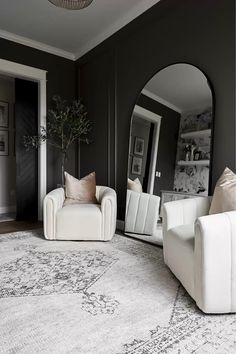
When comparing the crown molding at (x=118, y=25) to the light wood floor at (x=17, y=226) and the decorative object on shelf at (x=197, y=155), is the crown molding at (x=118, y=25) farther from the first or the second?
the light wood floor at (x=17, y=226)

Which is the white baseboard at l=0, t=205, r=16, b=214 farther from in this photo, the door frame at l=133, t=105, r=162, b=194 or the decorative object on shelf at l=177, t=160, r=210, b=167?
the decorative object on shelf at l=177, t=160, r=210, b=167

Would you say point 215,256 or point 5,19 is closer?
point 215,256

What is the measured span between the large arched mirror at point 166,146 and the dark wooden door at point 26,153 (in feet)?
6.18

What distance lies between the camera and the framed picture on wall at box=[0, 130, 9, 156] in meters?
5.07

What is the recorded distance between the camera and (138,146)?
11.2 feet

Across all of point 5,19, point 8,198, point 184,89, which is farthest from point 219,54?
point 8,198

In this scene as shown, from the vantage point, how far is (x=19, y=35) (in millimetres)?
3898

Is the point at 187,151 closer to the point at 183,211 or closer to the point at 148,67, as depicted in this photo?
the point at 183,211

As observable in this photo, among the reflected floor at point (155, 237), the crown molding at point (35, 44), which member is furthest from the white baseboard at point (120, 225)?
the crown molding at point (35, 44)

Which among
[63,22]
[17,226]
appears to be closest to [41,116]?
[63,22]

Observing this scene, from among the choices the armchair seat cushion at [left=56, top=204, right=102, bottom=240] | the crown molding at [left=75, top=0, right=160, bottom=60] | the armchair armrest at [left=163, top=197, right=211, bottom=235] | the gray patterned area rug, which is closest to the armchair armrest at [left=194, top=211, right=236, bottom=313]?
the gray patterned area rug

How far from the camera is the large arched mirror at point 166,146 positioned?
265 cm

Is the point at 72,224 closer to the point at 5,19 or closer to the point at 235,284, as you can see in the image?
the point at 235,284

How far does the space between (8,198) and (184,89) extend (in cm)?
401
